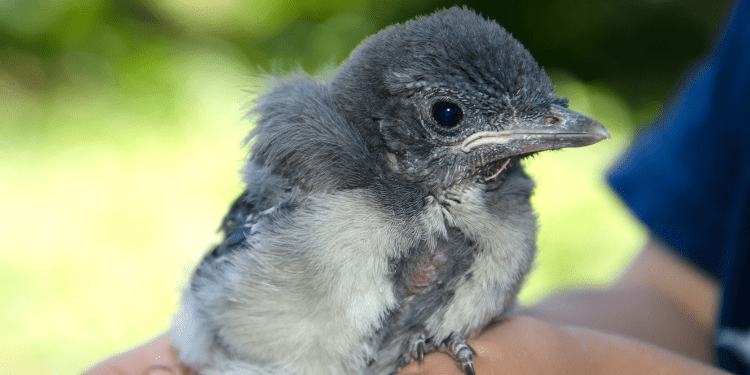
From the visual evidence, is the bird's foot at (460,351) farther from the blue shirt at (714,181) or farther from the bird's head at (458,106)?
the blue shirt at (714,181)

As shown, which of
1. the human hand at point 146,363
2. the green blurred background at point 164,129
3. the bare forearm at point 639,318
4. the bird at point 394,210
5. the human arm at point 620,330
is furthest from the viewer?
the green blurred background at point 164,129

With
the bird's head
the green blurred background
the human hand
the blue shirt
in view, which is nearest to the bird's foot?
the bird's head

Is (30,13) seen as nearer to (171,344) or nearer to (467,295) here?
(171,344)

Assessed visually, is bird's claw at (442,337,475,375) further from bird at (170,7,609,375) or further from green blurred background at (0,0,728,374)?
green blurred background at (0,0,728,374)

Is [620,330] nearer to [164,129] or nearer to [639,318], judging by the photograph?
[639,318]

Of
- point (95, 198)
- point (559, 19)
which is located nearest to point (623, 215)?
point (559, 19)

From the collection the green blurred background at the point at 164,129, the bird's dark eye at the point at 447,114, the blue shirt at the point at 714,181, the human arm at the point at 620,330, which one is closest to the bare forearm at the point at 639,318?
the human arm at the point at 620,330
